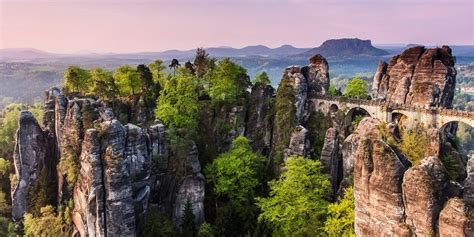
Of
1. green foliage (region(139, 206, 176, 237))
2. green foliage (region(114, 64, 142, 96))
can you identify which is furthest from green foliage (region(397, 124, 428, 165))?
green foliage (region(114, 64, 142, 96))

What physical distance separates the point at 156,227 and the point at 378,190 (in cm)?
2310

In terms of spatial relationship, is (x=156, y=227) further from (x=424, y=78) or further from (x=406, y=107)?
(x=424, y=78)

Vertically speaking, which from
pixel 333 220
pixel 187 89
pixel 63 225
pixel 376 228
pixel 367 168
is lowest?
pixel 63 225

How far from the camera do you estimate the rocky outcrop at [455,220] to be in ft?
72.8

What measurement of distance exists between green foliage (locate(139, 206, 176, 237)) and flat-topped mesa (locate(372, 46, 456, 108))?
31.2 m

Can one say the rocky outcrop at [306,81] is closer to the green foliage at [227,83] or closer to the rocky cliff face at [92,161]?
the green foliage at [227,83]

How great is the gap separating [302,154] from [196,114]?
14494 mm

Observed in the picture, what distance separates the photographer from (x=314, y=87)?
5988 cm

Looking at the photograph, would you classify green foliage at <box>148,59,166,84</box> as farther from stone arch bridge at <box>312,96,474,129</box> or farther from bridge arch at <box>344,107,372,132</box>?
bridge arch at <box>344,107,372,132</box>

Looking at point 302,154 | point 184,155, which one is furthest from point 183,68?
point 302,154

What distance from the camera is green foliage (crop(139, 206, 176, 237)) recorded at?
137 ft

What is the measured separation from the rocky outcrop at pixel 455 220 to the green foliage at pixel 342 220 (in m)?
11.8

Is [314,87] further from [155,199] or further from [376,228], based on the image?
[376,228]

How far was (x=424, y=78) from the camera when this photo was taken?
51000 millimetres
